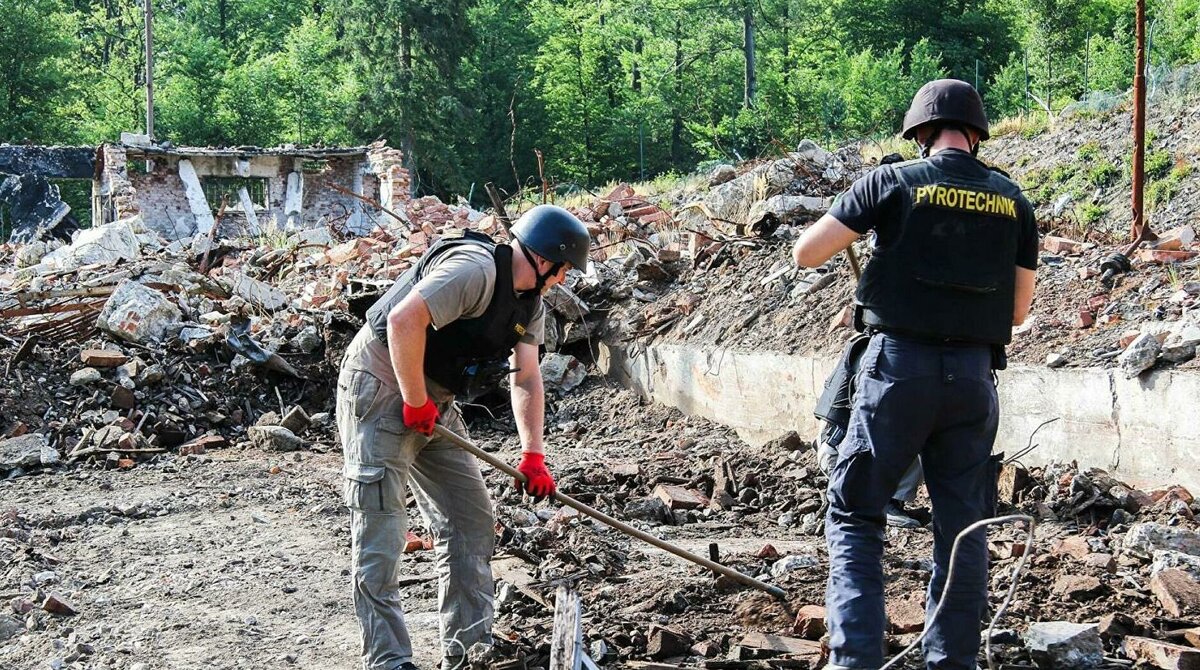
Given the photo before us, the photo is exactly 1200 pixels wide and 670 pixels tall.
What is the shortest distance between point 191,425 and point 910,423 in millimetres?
8316

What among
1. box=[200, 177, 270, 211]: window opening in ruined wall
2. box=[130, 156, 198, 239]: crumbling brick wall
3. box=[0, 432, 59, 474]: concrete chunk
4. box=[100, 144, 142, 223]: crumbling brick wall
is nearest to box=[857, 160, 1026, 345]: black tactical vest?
box=[0, 432, 59, 474]: concrete chunk

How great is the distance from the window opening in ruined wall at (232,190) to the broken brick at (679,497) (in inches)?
865

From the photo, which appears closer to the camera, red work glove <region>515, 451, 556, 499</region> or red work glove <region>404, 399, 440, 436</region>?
red work glove <region>404, 399, 440, 436</region>

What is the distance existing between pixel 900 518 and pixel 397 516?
3224 mm

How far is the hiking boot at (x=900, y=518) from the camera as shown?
5993 mm

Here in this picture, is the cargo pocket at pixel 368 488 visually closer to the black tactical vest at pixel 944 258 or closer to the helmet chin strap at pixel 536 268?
the helmet chin strap at pixel 536 268

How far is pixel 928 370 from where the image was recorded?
3.40 m

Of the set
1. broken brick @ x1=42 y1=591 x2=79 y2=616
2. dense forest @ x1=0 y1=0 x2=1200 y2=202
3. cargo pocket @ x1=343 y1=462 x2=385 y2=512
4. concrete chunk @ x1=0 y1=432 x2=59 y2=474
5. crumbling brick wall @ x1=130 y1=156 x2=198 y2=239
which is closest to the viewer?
cargo pocket @ x1=343 y1=462 x2=385 y2=512

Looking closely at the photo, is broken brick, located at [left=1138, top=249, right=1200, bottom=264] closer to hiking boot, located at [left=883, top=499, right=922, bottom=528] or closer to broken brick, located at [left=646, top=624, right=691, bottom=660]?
hiking boot, located at [left=883, top=499, right=922, bottom=528]

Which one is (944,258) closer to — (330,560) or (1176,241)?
(330,560)

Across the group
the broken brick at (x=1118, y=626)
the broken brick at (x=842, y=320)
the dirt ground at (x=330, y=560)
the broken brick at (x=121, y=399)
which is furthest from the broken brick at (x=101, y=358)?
the broken brick at (x=1118, y=626)

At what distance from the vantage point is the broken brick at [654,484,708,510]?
699 centimetres

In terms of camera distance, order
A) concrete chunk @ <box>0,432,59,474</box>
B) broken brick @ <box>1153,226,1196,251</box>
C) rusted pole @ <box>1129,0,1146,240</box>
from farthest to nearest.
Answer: concrete chunk @ <box>0,432,59,474</box> < rusted pole @ <box>1129,0,1146,240</box> < broken brick @ <box>1153,226,1196,251</box>

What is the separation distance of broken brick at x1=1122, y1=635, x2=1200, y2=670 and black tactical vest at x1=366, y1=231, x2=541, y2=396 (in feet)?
8.12
